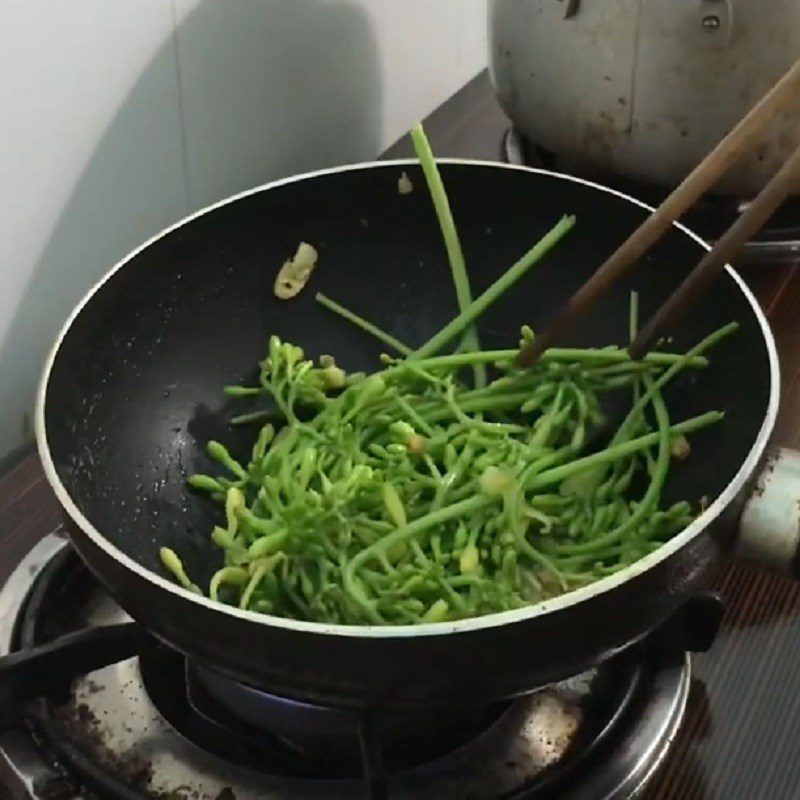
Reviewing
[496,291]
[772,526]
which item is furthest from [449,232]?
[772,526]

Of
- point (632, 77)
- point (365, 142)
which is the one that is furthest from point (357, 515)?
point (365, 142)

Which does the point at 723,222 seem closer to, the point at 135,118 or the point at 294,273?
the point at 294,273

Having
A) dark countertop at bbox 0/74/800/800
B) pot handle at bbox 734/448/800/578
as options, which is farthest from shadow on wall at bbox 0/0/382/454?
pot handle at bbox 734/448/800/578

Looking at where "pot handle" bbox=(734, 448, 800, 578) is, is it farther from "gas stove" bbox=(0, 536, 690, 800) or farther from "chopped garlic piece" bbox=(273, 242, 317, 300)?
"chopped garlic piece" bbox=(273, 242, 317, 300)

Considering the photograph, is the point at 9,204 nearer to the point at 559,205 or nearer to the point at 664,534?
the point at 559,205

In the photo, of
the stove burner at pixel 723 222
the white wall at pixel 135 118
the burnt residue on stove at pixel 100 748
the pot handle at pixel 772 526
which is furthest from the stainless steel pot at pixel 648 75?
the burnt residue on stove at pixel 100 748
